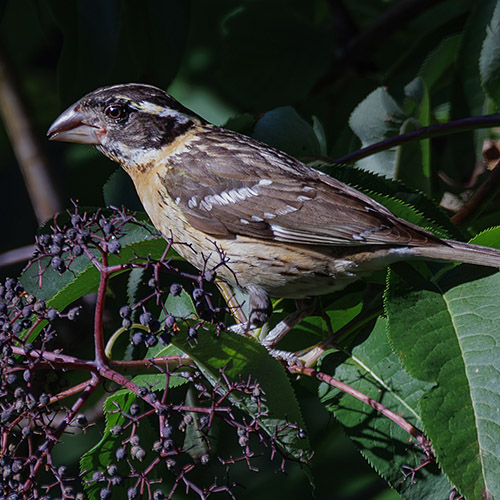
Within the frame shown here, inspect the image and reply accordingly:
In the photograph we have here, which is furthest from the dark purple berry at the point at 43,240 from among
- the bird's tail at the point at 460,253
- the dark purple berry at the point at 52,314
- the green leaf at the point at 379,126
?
the green leaf at the point at 379,126

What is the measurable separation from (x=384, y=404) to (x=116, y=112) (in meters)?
1.74

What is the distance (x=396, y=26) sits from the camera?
15.0 feet

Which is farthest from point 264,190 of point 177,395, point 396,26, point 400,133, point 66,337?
point 396,26

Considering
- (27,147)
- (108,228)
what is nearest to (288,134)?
(108,228)

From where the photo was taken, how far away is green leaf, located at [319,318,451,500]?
237 centimetres

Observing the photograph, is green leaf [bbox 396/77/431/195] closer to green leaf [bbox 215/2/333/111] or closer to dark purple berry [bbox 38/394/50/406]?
green leaf [bbox 215/2/333/111]

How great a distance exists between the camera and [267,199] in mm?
3051

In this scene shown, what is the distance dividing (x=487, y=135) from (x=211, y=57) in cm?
210

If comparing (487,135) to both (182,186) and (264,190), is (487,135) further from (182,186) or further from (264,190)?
(182,186)

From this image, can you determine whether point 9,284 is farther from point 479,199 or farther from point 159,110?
point 479,199

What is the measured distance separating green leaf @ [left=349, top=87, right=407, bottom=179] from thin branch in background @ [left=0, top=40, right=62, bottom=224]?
187 centimetres

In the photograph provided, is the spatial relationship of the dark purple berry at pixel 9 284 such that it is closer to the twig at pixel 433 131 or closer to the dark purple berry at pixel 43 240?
the dark purple berry at pixel 43 240

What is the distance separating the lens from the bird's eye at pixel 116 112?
327 cm

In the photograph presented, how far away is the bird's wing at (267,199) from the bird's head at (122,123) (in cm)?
19
